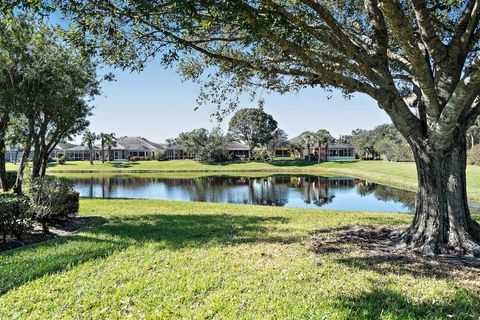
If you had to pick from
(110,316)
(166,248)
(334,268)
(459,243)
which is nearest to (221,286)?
(110,316)

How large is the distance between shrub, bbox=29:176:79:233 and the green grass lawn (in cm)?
172

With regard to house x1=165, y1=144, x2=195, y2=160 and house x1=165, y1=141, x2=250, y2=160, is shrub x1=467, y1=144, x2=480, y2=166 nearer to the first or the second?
house x1=165, y1=141, x2=250, y2=160

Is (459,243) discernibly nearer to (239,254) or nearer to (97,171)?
(239,254)

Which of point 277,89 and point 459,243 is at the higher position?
point 277,89

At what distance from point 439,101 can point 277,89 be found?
5.12 metres

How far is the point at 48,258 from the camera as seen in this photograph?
596 cm

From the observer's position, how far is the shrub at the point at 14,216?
7.06 m

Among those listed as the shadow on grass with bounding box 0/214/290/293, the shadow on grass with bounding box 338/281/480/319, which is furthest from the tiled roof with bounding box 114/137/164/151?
the shadow on grass with bounding box 338/281/480/319

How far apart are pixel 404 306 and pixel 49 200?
28.2 feet

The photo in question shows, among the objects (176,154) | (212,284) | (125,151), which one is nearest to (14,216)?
(212,284)

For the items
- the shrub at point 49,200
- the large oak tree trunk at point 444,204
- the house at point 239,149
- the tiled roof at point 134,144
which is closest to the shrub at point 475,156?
the large oak tree trunk at point 444,204

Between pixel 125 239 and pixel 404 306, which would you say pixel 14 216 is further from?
pixel 404 306

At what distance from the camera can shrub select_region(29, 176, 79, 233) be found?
849cm

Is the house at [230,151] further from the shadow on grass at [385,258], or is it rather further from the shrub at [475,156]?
the shadow on grass at [385,258]
